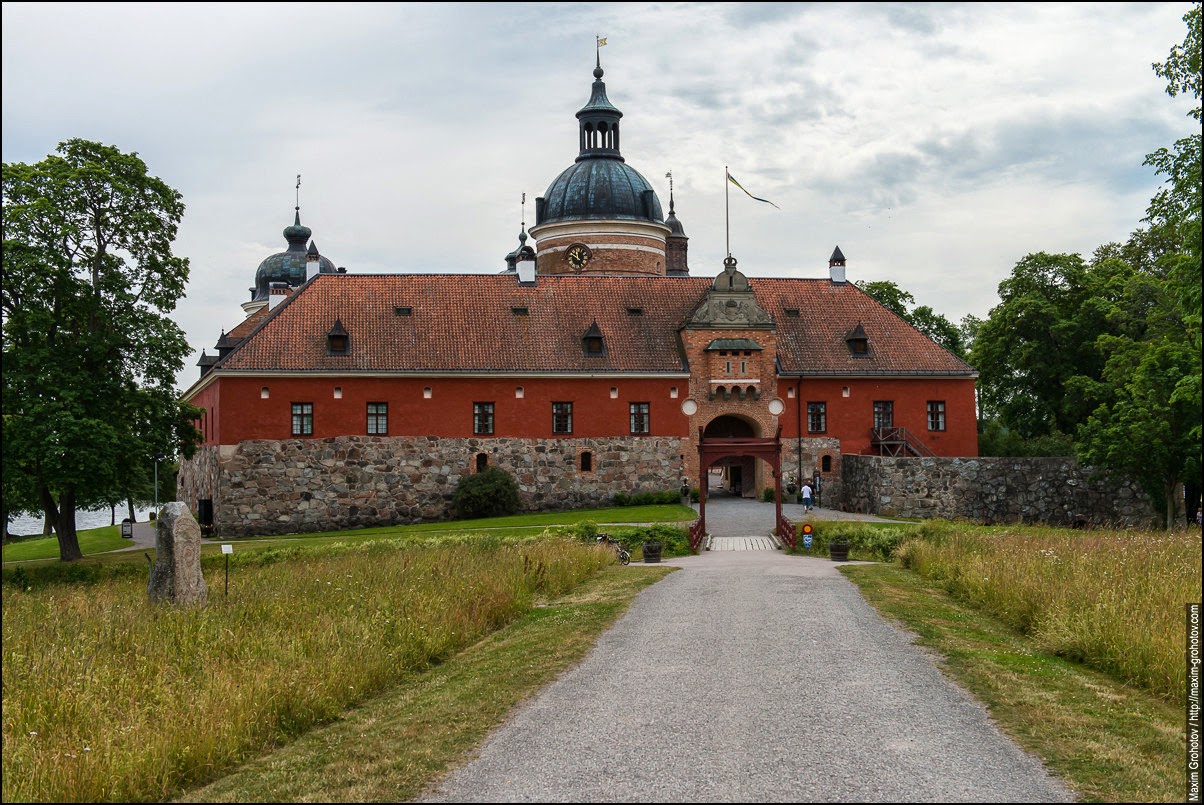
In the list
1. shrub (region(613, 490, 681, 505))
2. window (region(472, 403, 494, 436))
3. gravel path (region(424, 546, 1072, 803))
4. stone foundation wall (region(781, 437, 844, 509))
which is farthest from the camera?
stone foundation wall (region(781, 437, 844, 509))

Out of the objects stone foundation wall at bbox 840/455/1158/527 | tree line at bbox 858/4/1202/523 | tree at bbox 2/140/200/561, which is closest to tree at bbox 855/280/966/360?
tree line at bbox 858/4/1202/523

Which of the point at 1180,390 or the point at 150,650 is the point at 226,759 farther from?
the point at 1180,390

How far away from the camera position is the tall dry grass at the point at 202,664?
820cm

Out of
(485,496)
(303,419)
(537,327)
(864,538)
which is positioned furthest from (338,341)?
(864,538)

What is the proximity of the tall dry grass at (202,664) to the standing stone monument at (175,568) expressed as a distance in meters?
0.37

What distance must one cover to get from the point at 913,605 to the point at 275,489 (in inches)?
1081

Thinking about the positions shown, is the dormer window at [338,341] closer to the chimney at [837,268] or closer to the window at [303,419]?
the window at [303,419]

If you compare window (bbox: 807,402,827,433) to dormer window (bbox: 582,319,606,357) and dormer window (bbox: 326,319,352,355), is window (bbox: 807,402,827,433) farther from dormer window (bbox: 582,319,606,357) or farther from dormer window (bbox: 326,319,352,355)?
dormer window (bbox: 326,319,352,355)

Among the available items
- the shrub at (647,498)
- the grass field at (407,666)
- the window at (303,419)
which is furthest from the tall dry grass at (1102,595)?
the window at (303,419)

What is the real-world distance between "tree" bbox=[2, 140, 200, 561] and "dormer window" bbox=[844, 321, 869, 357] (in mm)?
25221

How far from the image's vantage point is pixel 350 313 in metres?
41.0

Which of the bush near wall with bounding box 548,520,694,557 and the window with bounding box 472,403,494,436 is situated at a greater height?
the window with bounding box 472,403,494,436

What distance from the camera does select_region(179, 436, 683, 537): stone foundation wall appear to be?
125ft

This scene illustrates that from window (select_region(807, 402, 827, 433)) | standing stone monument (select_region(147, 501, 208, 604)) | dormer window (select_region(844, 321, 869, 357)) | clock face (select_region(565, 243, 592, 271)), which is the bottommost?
standing stone monument (select_region(147, 501, 208, 604))
